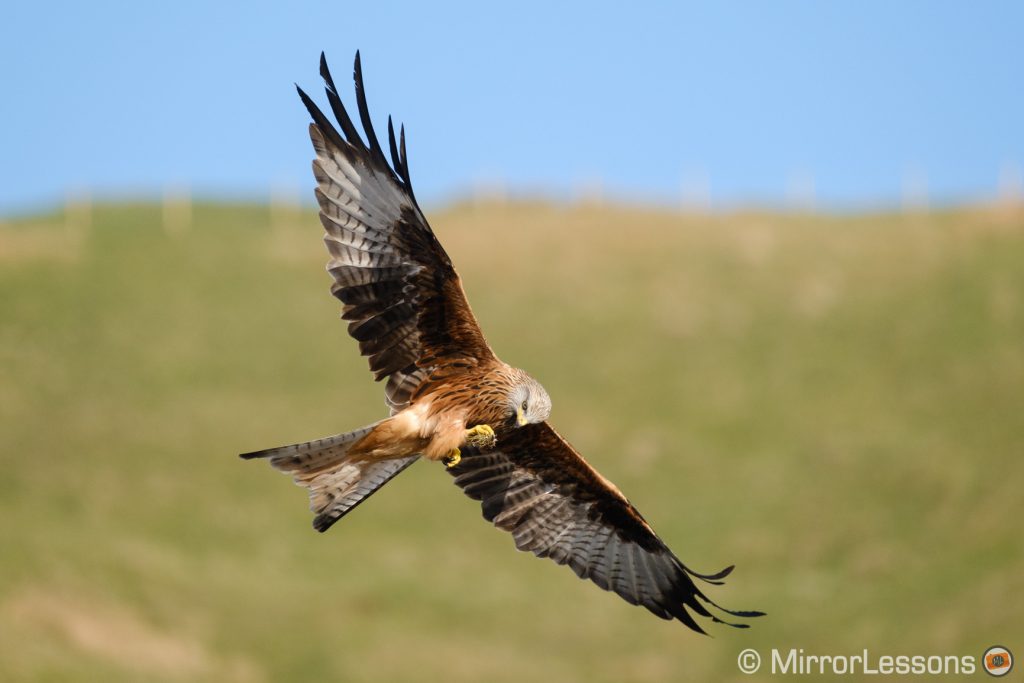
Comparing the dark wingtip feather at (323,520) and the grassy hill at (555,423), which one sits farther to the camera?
the grassy hill at (555,423)

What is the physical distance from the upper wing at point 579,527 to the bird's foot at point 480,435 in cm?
190

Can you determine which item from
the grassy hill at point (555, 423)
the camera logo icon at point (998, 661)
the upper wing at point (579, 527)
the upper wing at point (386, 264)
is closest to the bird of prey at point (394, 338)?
the upper wing at point (386, 264)

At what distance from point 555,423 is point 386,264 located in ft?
101

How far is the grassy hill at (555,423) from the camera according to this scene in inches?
1276

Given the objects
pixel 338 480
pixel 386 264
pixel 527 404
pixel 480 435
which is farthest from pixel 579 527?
A: pixel 386 264

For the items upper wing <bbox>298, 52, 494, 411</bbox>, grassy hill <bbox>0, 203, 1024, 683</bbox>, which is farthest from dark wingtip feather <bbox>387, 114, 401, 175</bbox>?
grassy hill <bbox>0, 203, 1024, 683</bbox>

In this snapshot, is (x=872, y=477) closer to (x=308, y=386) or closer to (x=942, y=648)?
(x=942, y=648)

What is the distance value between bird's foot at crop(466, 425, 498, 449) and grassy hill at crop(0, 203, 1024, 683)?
17575 mm

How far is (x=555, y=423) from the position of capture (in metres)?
43.1

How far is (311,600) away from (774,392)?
59.5 ft

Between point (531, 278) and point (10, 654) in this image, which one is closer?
point (10, 654)

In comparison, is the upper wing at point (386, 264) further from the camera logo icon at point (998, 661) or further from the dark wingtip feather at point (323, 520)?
the camera logo icon at point (998, 661)

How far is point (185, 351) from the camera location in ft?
152

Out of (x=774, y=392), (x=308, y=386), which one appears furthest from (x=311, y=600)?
(x=774, y=392)
